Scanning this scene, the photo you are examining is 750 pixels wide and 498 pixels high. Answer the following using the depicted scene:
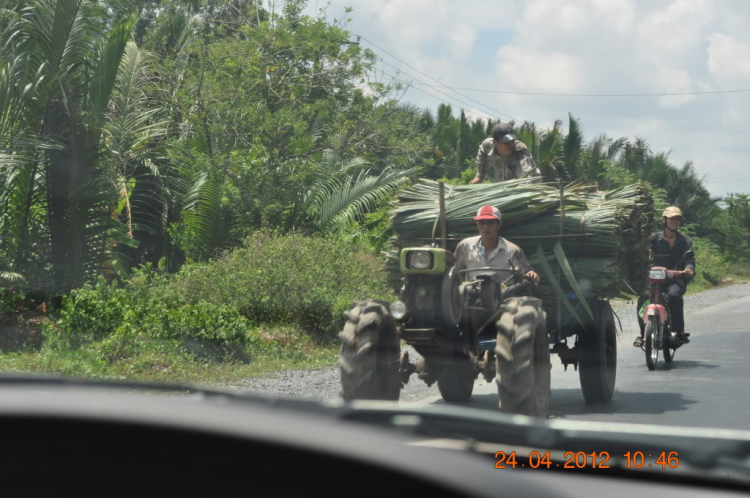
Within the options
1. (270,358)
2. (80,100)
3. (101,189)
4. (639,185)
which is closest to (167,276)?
(101,189)

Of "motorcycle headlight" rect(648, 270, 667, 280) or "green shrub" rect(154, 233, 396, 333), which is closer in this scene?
"motorcycle headlight" rect(648, 270, 667, 280)

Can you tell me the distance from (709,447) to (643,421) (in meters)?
5.99

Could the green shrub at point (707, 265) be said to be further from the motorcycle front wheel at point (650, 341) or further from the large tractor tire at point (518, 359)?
the large tractor tire at point (518, 359)

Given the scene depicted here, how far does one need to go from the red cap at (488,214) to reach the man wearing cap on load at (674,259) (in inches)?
198

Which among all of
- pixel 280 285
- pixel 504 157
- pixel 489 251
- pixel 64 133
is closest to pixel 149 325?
pixel 280 285

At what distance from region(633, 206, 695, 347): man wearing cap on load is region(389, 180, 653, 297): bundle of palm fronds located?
392cm

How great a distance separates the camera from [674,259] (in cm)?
1231

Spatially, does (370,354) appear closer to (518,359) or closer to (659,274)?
(518,359)

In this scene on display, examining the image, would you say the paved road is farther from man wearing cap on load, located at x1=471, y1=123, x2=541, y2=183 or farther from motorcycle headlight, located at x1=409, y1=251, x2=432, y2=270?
man wearing cap on load, located at x1=471, y1=123, x2=541, y2=183

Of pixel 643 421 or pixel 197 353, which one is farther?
pixel 197 353

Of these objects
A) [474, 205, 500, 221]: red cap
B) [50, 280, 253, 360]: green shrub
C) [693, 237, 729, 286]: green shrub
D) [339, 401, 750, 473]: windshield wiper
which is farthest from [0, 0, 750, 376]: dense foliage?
[693, 237, 729, 286]: green shrub

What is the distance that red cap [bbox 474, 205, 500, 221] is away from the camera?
7633 millimetres

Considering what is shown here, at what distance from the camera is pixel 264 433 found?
3.98 feet

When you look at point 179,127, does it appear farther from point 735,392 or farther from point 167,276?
point 735,392
